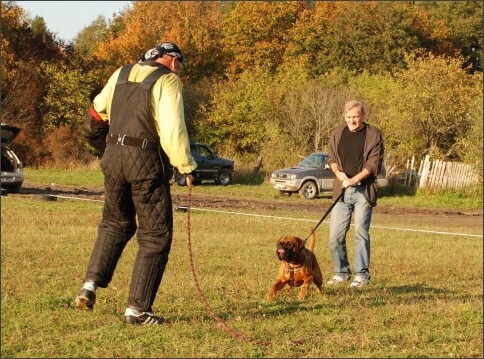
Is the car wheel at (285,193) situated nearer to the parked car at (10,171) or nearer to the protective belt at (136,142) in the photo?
the parked car at (10,171)

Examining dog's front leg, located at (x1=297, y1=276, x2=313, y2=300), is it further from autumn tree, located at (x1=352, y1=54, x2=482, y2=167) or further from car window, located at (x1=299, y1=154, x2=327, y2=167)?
autumn tree, located at (x1=352, y1=54, x2=482, y2=167)

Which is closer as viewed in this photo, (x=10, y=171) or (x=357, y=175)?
(x=357, y=175)

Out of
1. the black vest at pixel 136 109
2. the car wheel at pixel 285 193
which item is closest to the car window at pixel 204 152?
the car wheel at pixel 285 193

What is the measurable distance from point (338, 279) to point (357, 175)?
1.20 meters

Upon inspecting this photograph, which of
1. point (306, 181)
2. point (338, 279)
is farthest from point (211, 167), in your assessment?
point (338, 279)

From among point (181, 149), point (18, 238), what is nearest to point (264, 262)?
point (18, 238)

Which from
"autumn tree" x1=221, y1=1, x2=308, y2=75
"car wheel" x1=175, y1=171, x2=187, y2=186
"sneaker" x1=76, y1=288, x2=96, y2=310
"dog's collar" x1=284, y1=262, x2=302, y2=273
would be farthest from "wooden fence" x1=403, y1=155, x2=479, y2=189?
"sneaker" x1=76, y1=288, x2=96, y2=310

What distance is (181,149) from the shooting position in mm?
6078

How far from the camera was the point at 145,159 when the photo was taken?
20.4 feet

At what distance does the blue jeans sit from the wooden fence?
2241 centimetres

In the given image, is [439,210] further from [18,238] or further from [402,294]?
[402,294]

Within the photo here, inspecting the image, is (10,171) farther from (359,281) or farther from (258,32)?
(258,32)

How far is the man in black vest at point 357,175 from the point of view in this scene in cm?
885

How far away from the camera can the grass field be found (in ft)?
18.1
